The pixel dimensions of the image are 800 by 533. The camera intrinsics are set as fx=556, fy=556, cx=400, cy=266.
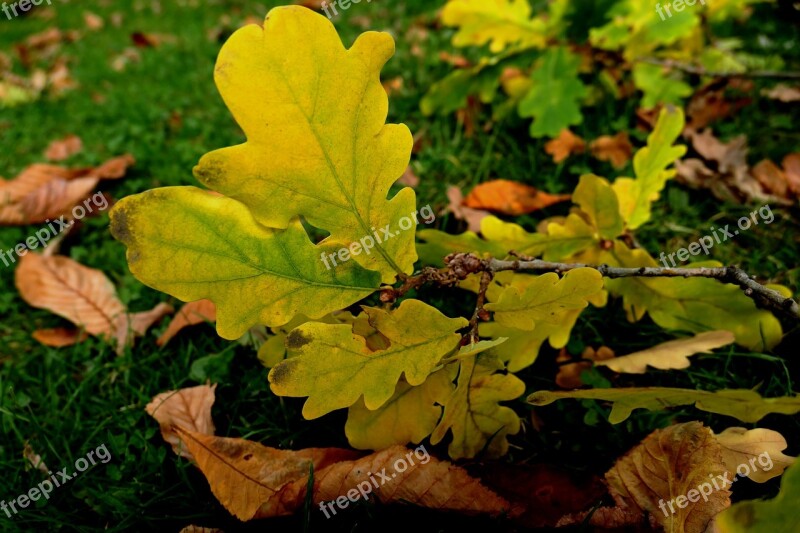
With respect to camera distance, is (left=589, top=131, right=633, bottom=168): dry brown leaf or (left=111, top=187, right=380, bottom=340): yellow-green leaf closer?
(left=111, top=187, right=380, bottom=340): yellow-green leaf

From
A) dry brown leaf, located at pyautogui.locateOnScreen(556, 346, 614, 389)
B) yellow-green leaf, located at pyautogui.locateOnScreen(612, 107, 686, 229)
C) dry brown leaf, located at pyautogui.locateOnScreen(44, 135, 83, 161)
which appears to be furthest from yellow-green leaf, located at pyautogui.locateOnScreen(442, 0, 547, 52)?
dry brown leaf, located at pyautogui.locateOnScreen(44, 135, 83, 161)

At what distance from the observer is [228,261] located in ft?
2.79

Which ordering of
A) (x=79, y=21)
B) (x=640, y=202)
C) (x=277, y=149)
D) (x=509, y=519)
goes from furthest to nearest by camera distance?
(x=79, y=21), (x=640, y=202), (x=509, y=519), (x=277, y=149)

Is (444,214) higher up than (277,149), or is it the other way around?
(277,149)

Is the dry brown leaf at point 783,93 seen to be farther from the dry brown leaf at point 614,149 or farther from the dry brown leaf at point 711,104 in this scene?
the dry brown leaf at point 614,149

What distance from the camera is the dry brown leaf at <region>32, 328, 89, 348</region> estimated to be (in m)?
1.65

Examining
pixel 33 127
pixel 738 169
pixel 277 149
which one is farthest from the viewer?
pixel 33 127

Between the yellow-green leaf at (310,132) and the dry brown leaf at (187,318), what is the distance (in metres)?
0.81

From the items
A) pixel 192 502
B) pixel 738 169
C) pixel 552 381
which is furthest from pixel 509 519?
pixel 738 169

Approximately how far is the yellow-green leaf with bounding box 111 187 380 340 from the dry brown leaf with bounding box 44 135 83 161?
2.36 meters

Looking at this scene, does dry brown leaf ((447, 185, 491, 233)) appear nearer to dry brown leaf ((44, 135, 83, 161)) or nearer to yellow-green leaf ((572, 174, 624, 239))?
yellow-green leaf ((572, 174, 624, 239))

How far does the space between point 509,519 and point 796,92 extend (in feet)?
7.01

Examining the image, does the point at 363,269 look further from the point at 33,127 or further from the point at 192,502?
the point at 33,127

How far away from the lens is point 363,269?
92 centimetres
